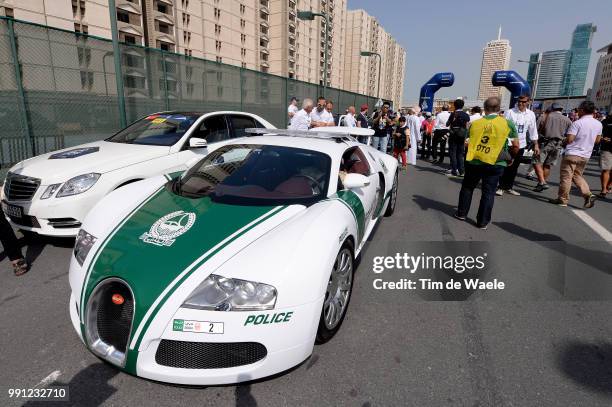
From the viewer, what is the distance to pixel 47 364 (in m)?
2.23

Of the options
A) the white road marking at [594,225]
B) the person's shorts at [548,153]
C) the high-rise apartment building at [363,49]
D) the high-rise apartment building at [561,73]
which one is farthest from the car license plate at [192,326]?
the high-rise apartment building at [561,73]

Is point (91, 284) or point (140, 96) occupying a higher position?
point (140, 96)

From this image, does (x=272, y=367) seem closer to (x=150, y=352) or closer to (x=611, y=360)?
(x=150, y=352)

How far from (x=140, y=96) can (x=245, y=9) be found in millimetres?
61480

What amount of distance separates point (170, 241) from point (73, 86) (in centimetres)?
691

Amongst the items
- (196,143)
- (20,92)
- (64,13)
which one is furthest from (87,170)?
(64,13)

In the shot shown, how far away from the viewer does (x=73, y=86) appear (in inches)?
286

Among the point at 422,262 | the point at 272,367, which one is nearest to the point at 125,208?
the point at 272,367

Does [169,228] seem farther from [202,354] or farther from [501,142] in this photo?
[501,142]

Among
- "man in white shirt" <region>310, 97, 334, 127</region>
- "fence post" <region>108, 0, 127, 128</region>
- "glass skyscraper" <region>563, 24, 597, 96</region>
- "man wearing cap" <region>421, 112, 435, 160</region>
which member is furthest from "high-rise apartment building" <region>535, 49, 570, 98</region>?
"fence post" <region>108, 0, 127, 128</region>

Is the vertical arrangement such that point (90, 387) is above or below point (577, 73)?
below

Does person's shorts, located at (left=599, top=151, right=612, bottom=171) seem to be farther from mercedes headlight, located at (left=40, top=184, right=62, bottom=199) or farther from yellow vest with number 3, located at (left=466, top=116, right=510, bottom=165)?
mercedes headlight, located at (left=40, top=184, right=62, bottom=199)

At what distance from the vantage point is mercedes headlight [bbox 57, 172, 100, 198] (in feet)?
12.3

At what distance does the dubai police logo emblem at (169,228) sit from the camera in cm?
225
